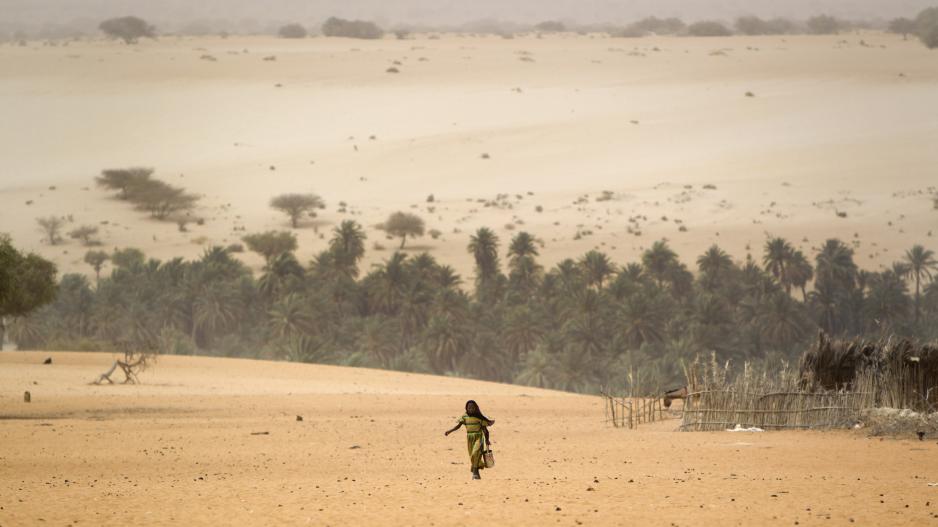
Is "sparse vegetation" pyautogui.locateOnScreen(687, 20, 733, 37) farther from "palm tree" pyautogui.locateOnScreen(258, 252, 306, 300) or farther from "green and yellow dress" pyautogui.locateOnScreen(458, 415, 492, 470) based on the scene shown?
"green and yellow dress" pyautogui.locateOnScreen(458, 415, 492, 470)

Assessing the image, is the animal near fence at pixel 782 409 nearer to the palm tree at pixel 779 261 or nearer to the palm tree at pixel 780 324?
the palm tree at pixel 780 324

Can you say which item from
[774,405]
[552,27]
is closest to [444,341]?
[774,405]

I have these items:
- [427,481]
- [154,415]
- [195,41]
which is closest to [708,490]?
[427,481]

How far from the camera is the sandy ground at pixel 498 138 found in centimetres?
9562

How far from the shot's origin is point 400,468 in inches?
727

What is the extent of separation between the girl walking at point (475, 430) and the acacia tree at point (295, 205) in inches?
3238

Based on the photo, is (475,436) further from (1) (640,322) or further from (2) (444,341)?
(1) (640,322)

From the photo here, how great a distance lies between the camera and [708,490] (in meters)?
15.4

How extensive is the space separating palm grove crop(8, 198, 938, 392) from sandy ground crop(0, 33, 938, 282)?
960 cm

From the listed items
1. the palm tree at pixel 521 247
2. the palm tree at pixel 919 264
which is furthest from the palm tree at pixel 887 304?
the palm tree at pixel 521 247

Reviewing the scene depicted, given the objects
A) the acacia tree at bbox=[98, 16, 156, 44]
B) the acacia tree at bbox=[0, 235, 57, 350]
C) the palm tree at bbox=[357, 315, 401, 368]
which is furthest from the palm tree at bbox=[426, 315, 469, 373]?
the acacia tree at bbox=[98, 16, 156, 44]

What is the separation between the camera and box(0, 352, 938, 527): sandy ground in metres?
13.8

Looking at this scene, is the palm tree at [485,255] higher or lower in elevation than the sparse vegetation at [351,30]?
lower

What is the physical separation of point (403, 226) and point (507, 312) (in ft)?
76.0
